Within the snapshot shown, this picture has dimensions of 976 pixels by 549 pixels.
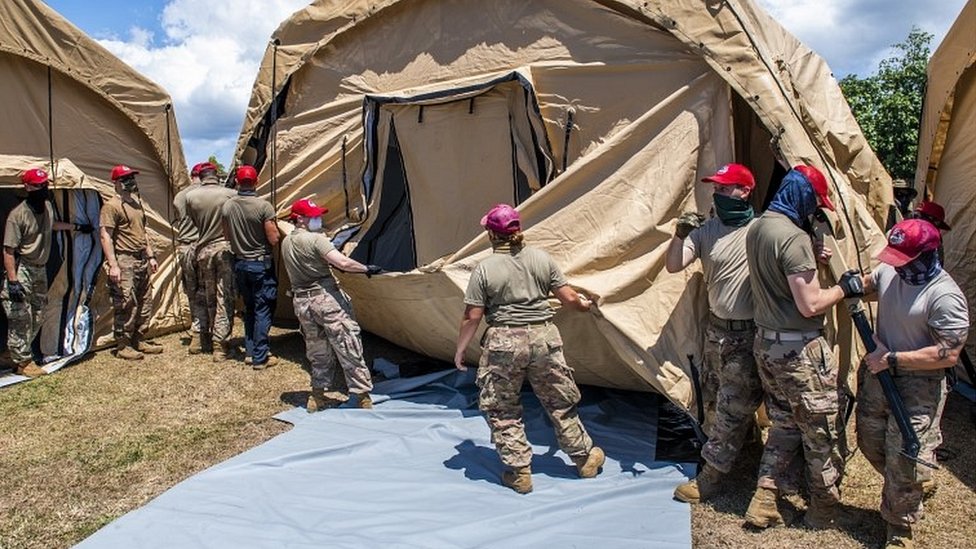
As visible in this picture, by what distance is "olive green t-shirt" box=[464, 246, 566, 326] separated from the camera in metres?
4.45

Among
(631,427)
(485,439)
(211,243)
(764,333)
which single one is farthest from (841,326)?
(211,243)

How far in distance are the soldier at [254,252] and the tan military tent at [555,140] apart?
0.56m

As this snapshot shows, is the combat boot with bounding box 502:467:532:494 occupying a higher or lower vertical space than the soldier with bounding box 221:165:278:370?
lower

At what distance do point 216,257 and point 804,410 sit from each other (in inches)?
226

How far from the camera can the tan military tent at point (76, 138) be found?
7.24 metres

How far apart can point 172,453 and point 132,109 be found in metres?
4.38

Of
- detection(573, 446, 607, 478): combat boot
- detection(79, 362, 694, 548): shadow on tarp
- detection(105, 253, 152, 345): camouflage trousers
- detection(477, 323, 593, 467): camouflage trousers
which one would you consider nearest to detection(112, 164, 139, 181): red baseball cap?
detection(105, 253, 152, 345): camouflage trousers

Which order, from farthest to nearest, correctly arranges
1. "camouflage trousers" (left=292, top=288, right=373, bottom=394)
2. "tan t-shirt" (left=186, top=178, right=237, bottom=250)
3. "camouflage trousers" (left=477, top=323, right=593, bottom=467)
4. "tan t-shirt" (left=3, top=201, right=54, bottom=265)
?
"tan t-shirt" (left=186, top=178, right=237, bottom=250) → "tan t-shirt" (left=3, top=201, right=54, bottom=265) → "camouflage trousers" (left=292, top=288, right=373, bottom=394) → "camouflage trousers" (left=477, top=323, right=593, bottom=467)

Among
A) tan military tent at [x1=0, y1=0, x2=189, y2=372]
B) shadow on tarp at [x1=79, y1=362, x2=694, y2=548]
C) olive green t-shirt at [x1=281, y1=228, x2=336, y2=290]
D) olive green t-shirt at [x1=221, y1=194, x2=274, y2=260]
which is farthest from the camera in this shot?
tan military tent at [x1=0, y1=0, x2=189, y2=372]

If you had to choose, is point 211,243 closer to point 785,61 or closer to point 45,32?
point 45,32

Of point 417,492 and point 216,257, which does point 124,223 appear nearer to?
point 216,257

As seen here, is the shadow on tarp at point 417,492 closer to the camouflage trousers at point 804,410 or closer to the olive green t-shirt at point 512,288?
the camouflage trousers at point 804,410

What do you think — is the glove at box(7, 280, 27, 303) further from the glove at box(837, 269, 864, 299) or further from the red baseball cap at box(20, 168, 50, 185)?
the glove at box(837, 269, 864, 299)

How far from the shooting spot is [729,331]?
14.0 feet
